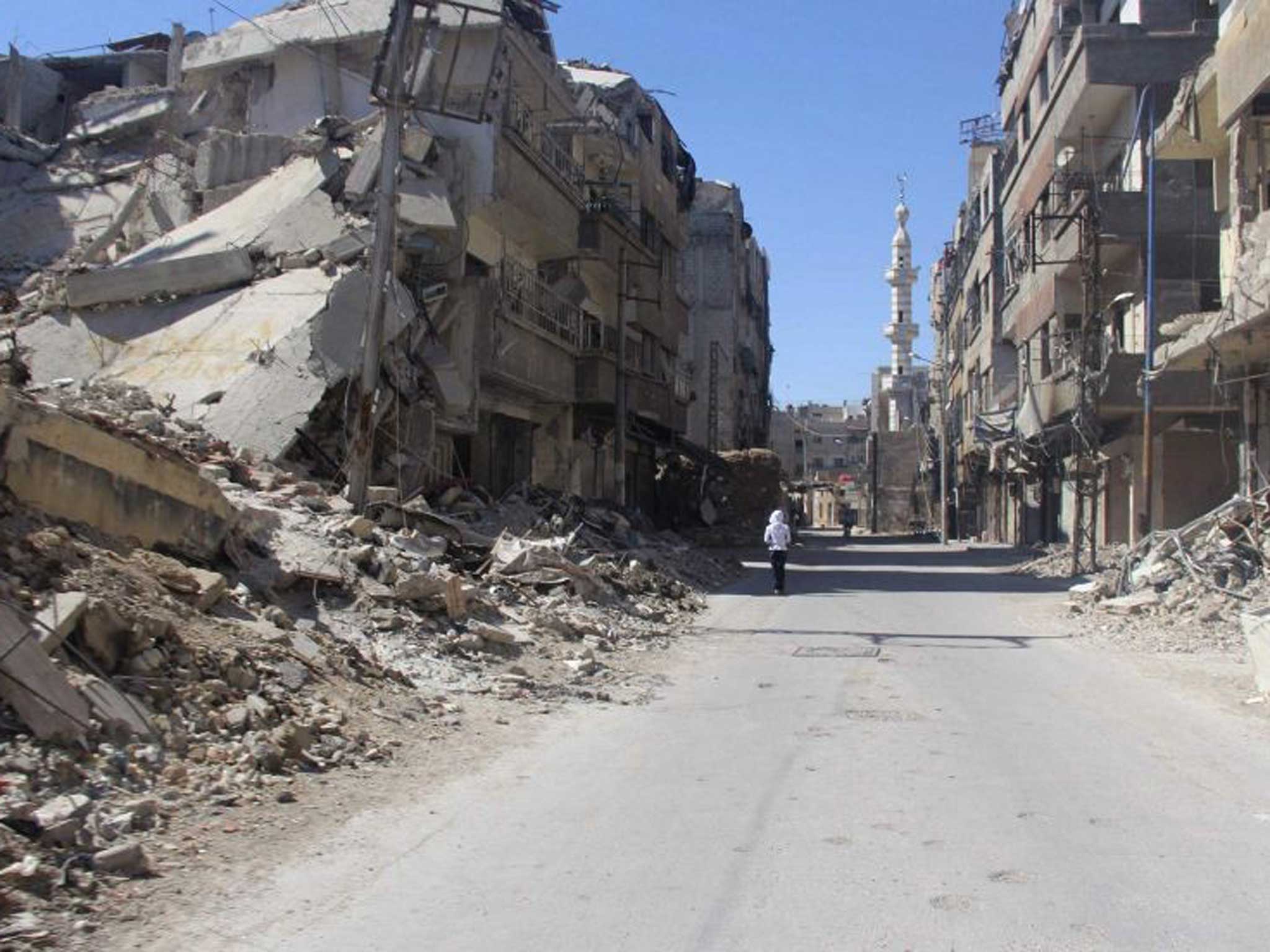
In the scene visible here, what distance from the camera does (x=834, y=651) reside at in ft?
47.8

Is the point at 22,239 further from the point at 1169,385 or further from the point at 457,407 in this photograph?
the point at 1169,385

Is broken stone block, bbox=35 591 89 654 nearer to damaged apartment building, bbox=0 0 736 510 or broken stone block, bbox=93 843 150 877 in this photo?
broken stone block, bbox=93 843 150 877

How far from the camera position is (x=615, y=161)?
34406mm

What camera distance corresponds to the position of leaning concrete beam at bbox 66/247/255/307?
19.5 metres

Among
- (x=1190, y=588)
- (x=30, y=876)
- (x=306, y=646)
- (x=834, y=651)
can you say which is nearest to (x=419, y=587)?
(x=306, y=646)

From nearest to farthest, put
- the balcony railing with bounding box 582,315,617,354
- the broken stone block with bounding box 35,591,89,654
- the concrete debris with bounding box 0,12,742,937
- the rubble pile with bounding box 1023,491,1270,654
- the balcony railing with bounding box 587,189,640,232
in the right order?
the concrete debris with bounding box 0,12,742,937, the broken stone block with bounding box 35,591,89,654, the rubble pile with bounding box 1023,491,1270,654, the balcony railing with bounding box 587,189,640,232, the balcony railing with bounding box 582,315,617,354

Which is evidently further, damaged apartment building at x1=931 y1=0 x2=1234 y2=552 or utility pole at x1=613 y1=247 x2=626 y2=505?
utility pole at x1=613 y1=247 x2=626 y2=505

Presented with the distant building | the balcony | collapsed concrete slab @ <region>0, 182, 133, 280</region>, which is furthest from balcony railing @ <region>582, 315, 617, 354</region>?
the distant building

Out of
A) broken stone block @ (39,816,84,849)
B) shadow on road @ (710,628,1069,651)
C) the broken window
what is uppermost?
the broken window

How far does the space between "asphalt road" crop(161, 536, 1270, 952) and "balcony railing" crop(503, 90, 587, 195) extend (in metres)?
15.4

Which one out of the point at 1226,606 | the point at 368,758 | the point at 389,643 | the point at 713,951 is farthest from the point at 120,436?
the point at 1226,606

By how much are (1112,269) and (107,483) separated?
96.3 feet

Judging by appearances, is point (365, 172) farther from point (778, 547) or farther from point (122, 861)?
point (122, 861)

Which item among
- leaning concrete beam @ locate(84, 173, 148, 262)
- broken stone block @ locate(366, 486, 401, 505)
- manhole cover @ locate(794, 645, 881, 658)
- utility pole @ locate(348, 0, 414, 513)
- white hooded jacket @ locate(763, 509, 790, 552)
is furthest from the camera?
white hooded jacket @ locate(763, 509, 790, 552)
